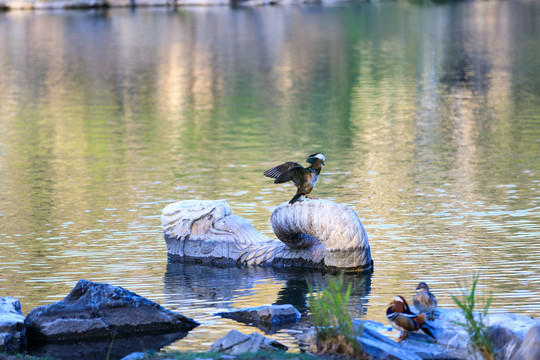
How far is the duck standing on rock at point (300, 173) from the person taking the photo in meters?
15.5

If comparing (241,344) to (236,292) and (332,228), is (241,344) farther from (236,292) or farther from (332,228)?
(332,228)

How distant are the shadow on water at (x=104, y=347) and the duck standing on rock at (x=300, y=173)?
3.73 metres

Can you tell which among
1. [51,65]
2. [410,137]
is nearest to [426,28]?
[51,65]

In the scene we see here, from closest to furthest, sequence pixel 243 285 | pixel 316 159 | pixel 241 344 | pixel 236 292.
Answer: pixel 241 344
pixel 236 292
pixel 316 159
pixel 243 285

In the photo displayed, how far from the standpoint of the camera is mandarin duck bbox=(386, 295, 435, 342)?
446 inches

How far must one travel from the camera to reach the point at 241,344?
432 inches

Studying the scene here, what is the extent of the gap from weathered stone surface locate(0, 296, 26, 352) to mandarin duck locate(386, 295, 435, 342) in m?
4.69

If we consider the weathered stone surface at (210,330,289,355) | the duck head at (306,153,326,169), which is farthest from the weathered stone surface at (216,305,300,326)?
the duck head at (306,153,326,169)

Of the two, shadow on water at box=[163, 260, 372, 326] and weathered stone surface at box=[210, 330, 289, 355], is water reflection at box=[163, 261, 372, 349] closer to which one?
shadow on water at box=[163, 260, 372, 326]

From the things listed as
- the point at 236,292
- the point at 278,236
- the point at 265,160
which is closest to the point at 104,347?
the point at 236,292

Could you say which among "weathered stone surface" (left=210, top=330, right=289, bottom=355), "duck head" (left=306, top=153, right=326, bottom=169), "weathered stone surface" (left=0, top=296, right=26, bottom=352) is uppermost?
"duck head" (left=306, top=153, right=326, bottom=169)

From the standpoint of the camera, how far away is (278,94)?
44156mm

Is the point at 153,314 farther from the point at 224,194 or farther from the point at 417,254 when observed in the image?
the point at 224,194

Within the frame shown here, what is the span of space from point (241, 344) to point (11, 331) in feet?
10.6
